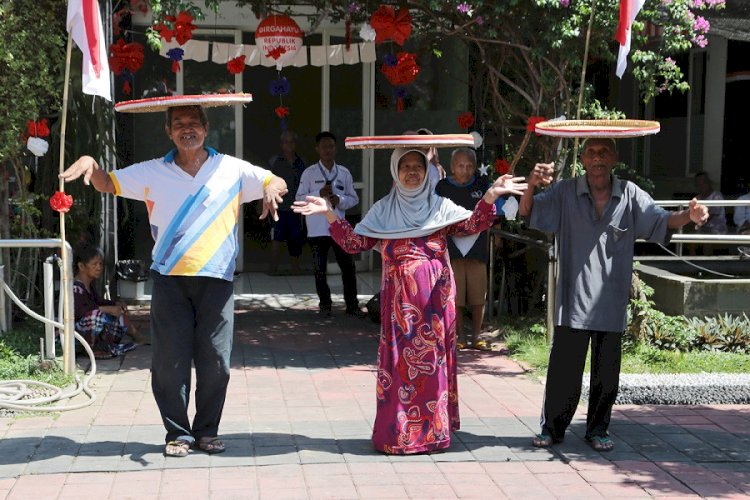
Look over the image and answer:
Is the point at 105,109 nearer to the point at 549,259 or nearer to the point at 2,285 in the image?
the point at 2,285

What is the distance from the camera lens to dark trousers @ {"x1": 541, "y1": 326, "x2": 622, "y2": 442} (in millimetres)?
6035

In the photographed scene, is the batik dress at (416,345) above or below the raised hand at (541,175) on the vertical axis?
below

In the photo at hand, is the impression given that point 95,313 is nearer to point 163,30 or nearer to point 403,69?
point 163,30

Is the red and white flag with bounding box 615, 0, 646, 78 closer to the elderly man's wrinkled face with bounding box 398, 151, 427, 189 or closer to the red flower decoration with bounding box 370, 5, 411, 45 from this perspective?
the elderly man's wrinkled face with bounding box 398, 151, 427, 189

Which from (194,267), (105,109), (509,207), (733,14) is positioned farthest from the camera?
(733,14)

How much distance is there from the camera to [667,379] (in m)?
7.36

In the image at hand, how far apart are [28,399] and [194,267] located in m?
1.92

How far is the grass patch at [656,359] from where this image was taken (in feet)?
26.0

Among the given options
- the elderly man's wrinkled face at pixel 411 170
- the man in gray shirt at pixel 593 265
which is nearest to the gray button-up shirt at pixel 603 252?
the man in gray shirt at pixel 593 265

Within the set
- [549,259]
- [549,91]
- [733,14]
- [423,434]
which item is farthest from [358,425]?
[733,14]

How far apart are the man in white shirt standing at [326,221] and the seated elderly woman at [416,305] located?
4295 millimetres

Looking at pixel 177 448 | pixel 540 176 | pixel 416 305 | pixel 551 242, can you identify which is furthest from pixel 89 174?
pixel 551 242

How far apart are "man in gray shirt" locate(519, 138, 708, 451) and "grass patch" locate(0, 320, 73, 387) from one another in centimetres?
336

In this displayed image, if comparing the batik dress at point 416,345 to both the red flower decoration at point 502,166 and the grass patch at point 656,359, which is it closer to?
the grass patch at point 656,359
